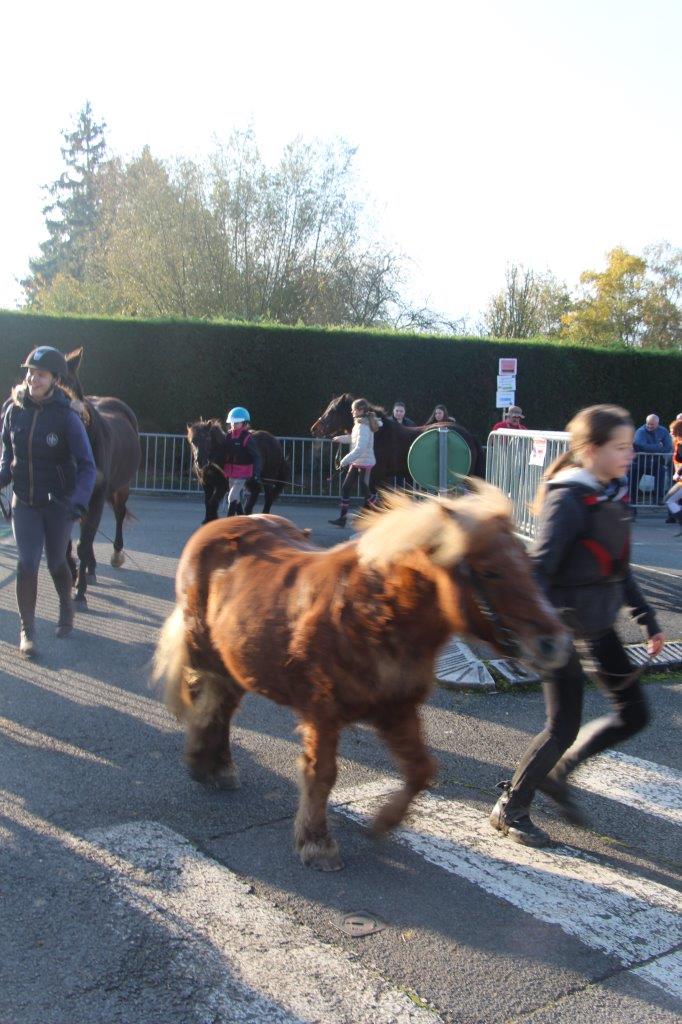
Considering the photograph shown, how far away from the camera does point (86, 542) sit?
8516mm

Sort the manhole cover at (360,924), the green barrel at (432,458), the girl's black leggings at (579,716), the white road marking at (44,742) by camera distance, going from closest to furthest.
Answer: the manhole cover at (360,924) → the girl's black leggings at (579,716) → the white road marking at (44,742) → the green barrel at (432,458)

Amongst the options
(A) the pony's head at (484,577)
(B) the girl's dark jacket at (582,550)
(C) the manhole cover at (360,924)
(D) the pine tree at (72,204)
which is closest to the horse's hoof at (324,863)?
(C) the manhole cover at (360,924)

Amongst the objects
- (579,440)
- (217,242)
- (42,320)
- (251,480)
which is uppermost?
(217,242)

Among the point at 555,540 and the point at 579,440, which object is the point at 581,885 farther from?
the point at 579,440

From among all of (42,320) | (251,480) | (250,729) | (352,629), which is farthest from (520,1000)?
(42,320)

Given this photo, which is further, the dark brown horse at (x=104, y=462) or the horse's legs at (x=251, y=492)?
the horse's legs at (x=251, y=492)

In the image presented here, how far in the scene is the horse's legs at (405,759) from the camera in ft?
11.5

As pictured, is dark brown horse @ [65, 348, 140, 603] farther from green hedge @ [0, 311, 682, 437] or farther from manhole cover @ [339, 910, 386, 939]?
green hedge @ [0, 311, 682, 437]

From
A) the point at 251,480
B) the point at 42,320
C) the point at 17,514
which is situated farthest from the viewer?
the point at 42,320

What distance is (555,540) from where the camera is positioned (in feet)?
11.8

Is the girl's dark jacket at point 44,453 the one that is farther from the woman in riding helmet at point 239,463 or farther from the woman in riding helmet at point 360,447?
the woman in riding helmet at point 360,447

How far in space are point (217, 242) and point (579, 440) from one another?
26.6 meters

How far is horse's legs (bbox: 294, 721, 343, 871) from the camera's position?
11.6 ft

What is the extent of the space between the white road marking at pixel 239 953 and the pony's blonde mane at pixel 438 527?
1.36m
